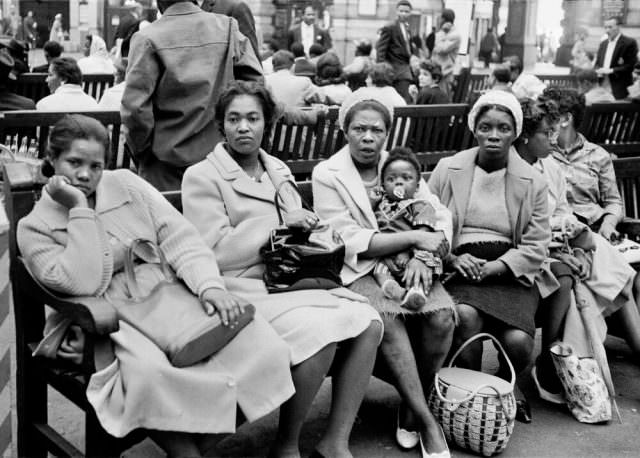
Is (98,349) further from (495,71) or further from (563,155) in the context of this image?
(495,71)

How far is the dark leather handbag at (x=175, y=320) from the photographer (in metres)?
3.85

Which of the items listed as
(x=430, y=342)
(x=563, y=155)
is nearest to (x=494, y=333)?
(x=430, y=342)

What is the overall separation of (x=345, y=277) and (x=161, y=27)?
5.85ft

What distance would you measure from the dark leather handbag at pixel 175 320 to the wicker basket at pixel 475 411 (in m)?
1.22

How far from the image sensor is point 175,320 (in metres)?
3.95

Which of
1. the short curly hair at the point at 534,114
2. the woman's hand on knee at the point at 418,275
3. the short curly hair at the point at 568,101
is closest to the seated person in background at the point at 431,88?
the short curly hair at the point at 568,101

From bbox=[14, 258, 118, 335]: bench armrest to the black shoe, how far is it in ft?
7.93

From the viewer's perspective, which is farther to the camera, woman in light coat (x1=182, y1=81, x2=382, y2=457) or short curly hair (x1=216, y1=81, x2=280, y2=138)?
short curly hair (x1=216, y1=81, x2=280, y2=138)

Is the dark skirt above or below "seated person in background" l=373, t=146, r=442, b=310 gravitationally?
below

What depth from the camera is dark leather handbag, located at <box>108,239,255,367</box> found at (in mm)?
3850

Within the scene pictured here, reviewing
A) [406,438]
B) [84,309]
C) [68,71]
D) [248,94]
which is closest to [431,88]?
[68,71]

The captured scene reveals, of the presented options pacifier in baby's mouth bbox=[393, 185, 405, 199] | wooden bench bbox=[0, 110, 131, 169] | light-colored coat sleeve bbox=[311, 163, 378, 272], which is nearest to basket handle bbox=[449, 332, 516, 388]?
light-colored coat sleeve bbox=[311, 163, 378, 272]

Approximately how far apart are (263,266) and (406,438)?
1097mm

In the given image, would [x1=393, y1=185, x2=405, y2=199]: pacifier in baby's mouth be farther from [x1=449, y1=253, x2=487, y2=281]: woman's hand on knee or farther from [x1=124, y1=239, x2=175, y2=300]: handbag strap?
[x1=124, y1=239, x2=175, y2=300]: handbag strap
